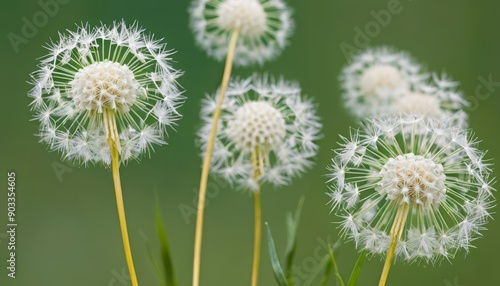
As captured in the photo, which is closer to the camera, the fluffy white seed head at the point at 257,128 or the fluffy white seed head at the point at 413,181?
the fluffy white seed head at the point at 413,181

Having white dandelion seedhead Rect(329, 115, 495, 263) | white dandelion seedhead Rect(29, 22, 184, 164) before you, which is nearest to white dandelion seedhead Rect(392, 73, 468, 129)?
white dandelion seedhead Rect(329, 115, 495, 263)

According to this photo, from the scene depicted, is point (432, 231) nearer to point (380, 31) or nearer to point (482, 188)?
point (482, 188)

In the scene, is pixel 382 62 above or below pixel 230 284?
above

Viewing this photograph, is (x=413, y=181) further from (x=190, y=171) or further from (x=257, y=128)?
(x=190, y=171)

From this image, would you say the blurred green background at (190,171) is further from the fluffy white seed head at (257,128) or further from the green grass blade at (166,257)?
the green grass blade at (166,257)

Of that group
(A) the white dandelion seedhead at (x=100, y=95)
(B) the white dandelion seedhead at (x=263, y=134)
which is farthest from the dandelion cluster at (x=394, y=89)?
(A) the white dandelion seedhead at (x=100, y=95)

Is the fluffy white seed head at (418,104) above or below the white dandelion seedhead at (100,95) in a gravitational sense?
above

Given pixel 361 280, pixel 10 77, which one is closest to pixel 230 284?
pixel 361 280
